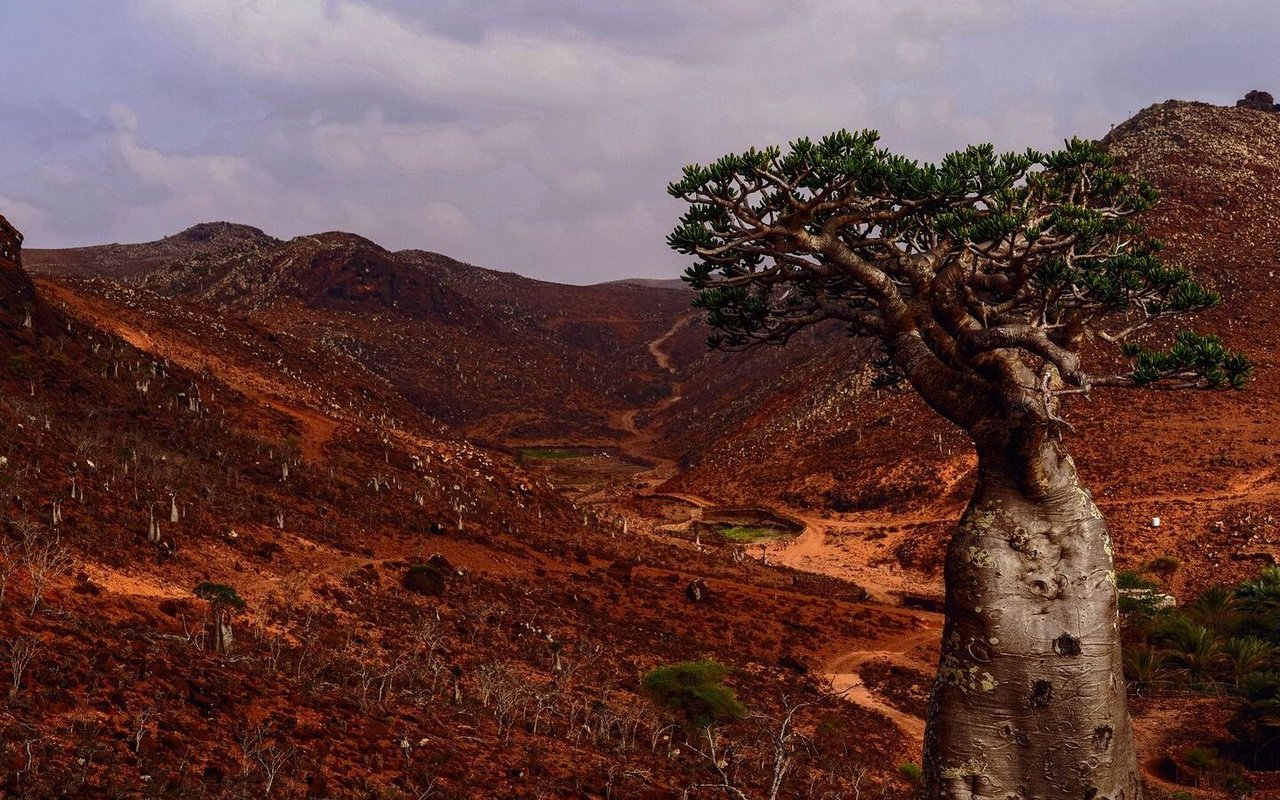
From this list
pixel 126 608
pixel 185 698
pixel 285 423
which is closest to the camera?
pixel 185 698

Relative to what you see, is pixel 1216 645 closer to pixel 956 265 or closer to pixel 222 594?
pixel 956 265

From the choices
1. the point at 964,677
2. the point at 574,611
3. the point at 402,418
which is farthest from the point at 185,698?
the point at 402,418

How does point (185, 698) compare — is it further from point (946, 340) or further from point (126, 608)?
point (946, 340)

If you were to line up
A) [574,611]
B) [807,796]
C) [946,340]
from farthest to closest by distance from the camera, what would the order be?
[574,611]
[807,796]
[946,340]

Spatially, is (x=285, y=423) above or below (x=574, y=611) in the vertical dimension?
above

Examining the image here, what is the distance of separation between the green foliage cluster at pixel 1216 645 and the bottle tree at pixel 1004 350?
944cm

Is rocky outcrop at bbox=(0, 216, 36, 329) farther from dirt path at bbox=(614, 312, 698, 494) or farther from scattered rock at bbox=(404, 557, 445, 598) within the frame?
dirt path at bbox=(614, 312, 698, 494)

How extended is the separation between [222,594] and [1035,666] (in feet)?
35.8

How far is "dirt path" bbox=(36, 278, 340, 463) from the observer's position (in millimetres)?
30594

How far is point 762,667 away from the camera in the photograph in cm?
1681

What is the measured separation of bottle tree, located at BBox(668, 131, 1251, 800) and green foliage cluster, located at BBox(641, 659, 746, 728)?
593cm

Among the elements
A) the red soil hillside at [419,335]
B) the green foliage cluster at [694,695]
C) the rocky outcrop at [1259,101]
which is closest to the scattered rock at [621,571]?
the green foliage cluster at [694,695]

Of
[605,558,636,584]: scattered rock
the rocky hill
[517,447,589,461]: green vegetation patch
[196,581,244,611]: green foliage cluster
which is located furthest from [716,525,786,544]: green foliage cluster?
[196,581,244,611]: green foliage cluster

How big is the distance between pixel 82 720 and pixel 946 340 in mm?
7558
